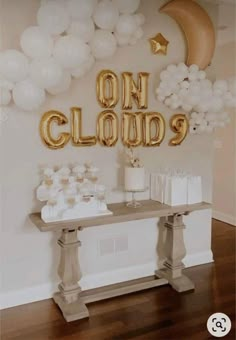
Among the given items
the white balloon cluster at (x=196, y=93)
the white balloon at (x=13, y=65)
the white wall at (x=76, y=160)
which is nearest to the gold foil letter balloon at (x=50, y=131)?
the white wall at (x=76, y=160)

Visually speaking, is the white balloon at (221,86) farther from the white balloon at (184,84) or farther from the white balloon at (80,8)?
the white balloon at (80,8)

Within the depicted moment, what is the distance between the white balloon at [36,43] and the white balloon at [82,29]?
0.19 meters

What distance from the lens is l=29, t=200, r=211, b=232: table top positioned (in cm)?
246

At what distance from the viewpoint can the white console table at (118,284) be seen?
101 inches

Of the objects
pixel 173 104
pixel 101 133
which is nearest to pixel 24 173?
pixel 101 133

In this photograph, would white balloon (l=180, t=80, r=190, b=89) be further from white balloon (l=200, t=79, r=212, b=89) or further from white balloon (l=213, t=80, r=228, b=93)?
white balloon (l=213, t=80, r=228, b=93)

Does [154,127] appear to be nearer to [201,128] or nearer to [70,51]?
[201,128]

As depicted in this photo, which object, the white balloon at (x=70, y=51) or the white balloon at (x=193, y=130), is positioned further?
the white balloon at (x=193, y=130)

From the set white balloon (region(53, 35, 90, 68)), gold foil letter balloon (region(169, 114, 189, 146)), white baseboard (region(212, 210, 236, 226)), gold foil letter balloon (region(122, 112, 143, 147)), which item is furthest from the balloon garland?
white baseboard (region(212, 210, 236, 226))

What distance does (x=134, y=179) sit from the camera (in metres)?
2.86

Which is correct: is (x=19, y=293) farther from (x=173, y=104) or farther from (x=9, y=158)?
(x=173, y=104)

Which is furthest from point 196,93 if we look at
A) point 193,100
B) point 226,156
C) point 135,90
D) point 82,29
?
point 226,156

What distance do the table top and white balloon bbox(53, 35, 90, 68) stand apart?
1.11 m

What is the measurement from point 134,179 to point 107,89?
2.58 ft
